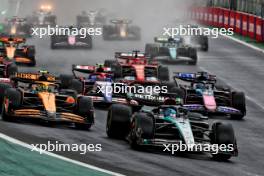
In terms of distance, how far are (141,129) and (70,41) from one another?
96.3ft

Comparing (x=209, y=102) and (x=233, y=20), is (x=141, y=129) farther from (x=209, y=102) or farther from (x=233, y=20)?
(x=233, y=20)

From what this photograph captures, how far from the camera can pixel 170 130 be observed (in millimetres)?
20250

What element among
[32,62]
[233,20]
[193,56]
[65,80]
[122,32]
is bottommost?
[65,80]

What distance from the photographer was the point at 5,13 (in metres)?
88.5

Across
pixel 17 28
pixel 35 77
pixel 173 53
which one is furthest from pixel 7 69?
pixel 17 28

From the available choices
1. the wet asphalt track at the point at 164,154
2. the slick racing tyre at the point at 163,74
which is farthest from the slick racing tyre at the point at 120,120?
the slick racing tyre at the point at 163,74

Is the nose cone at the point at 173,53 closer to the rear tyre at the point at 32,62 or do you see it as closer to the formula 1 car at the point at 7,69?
the rear tyre at the point at 32,62

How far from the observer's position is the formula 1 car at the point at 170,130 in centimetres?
1914

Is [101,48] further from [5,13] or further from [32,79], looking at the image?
[5,13]

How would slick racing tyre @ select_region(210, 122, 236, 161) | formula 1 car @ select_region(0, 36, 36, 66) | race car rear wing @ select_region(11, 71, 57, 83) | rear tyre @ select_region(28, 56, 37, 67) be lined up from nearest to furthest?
slick racing tyre @ select_region(210, 122, 236, 161) < race car rear wing @ select_region(11, 71, 57, 83) < formula 1 car @ select_region(0, 36, 36, 66) < rear tyre @ select_region(28, 56, 37, 67)

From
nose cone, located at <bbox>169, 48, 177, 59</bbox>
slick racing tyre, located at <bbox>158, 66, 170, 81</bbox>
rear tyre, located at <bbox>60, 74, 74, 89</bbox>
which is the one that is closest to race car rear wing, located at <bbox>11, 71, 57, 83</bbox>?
rear tyre, located at <bbox>60, 74, 74, 89</bbox>

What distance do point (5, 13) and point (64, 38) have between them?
41121 millimetres

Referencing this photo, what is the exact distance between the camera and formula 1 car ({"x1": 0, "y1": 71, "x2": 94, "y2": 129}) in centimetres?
2173

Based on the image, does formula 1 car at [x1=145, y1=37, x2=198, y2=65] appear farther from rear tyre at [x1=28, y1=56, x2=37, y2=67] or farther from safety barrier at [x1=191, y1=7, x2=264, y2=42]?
safety barrier at [x1=191, y1=7, x2=264, y2=42]
